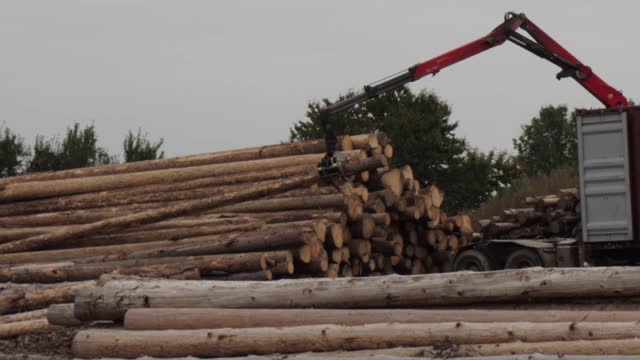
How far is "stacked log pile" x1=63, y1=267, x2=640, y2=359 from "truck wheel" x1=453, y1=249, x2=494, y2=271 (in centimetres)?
813

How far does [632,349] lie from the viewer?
7.53 m

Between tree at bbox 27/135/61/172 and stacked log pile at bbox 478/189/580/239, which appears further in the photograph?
tree at bbox 27/135/61/172

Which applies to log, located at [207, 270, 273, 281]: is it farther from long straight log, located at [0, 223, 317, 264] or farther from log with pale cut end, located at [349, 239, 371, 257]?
log with pale cut end, located at [349, 239, 371, 257]

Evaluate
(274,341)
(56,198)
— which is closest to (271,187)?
(56,198)

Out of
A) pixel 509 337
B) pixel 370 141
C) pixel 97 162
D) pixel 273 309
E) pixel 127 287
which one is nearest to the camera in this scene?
pixel 509 337

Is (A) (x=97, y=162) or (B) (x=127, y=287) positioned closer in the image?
(B) (x=127, y=287)

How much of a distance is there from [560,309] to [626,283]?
2.00ft

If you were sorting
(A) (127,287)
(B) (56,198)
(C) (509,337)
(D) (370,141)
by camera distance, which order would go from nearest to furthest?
(C) (509,337), (A) (127,287), (D) (370,141), (B) (56,198)

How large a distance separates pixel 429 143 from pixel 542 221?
50.7 feet

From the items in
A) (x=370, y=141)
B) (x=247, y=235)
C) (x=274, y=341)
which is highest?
(x=370, y=141)

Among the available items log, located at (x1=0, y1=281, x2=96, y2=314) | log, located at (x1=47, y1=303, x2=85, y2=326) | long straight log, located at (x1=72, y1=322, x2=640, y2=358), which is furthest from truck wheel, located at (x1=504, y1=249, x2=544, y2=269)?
long straight log, located at (x1=72, y1=322, x2=640, y2=358)

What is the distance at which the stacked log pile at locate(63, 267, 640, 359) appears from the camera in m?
8.09

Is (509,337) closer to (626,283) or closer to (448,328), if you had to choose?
(448,328)

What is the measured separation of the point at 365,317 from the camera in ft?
29.1
